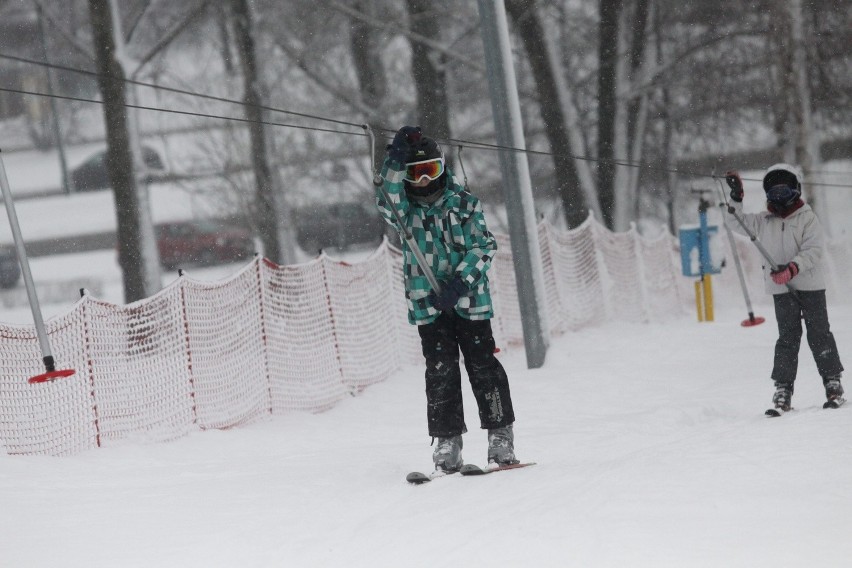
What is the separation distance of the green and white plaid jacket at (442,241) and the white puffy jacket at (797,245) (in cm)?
264

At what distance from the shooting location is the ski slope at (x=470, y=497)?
4.59m

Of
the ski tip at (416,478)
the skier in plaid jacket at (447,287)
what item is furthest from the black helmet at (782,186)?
the ski tip at (416,478)

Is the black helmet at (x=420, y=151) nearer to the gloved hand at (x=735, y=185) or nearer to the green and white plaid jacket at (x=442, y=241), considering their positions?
the green and white plaid jacket at (x=442, y=241)

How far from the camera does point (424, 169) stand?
20.2ft

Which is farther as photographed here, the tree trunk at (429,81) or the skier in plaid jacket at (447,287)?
the tree trunk at (429,81)

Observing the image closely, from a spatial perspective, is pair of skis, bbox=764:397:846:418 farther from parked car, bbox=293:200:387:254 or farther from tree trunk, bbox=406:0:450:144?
parked car, bbox=293:200:387:254

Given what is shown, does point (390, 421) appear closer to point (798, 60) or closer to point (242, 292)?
point (242, 292)

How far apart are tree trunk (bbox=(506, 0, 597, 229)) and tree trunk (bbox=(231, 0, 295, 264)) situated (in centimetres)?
503

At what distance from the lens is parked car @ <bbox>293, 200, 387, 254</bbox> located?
27.9 metres

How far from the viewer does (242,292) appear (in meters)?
10.5

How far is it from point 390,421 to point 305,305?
5.92ft

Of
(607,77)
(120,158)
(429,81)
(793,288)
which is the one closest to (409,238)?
(793,288)

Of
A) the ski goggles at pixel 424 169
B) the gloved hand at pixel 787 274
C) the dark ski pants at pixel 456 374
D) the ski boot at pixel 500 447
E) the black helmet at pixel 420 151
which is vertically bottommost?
the ski boot at pixel 500 447

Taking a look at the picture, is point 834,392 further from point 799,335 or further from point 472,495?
point 472,495
